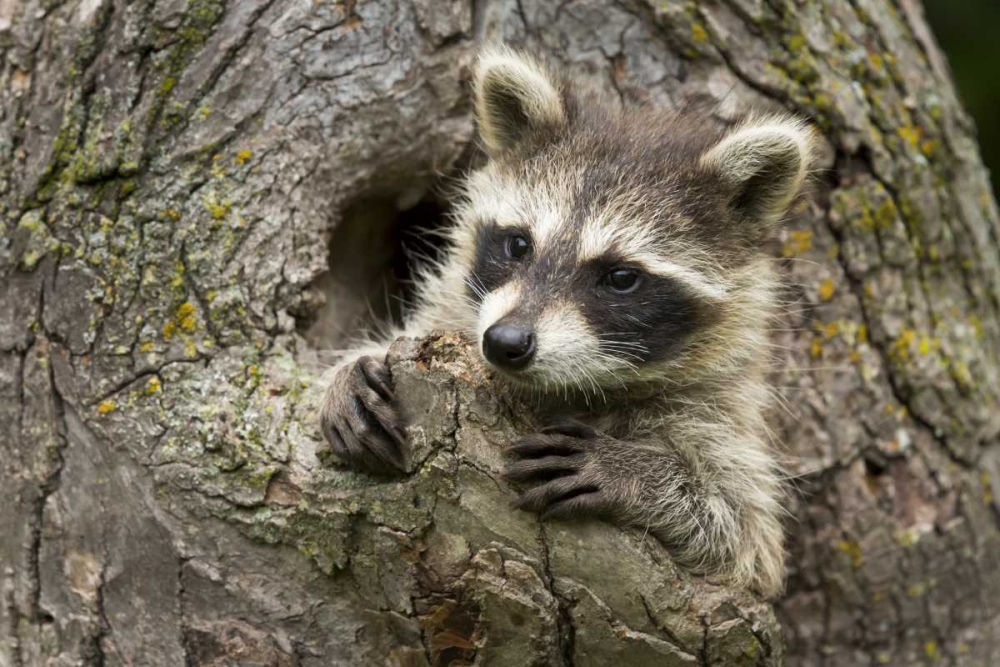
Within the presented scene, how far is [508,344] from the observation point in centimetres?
297

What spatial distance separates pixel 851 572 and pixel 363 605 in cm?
208

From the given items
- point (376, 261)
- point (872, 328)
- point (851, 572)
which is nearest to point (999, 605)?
point (851, 572)

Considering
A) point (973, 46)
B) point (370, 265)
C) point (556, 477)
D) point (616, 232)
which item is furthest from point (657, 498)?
point (973, 46)

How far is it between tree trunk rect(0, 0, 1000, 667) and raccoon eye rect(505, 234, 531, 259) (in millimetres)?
424

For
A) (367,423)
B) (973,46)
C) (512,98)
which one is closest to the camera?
(367,423)

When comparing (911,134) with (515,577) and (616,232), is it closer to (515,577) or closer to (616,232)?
(616,232)

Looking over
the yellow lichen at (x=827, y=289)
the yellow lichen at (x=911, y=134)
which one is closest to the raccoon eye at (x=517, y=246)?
the yellow lichen at (x=827, y=289)

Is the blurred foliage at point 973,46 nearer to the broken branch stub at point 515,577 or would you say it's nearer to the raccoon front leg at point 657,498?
the raccoon front leg at point 657,498

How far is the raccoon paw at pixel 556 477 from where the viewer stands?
117 inches

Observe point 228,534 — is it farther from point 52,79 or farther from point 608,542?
point 52,79

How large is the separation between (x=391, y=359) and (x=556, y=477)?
24.6 inches

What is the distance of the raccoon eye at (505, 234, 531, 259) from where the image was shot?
341cm

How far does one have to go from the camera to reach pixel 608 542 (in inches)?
119

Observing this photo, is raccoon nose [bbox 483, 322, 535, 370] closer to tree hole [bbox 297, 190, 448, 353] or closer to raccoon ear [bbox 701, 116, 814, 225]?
raccoon ear [bbox 701, 116, 814, 225]
